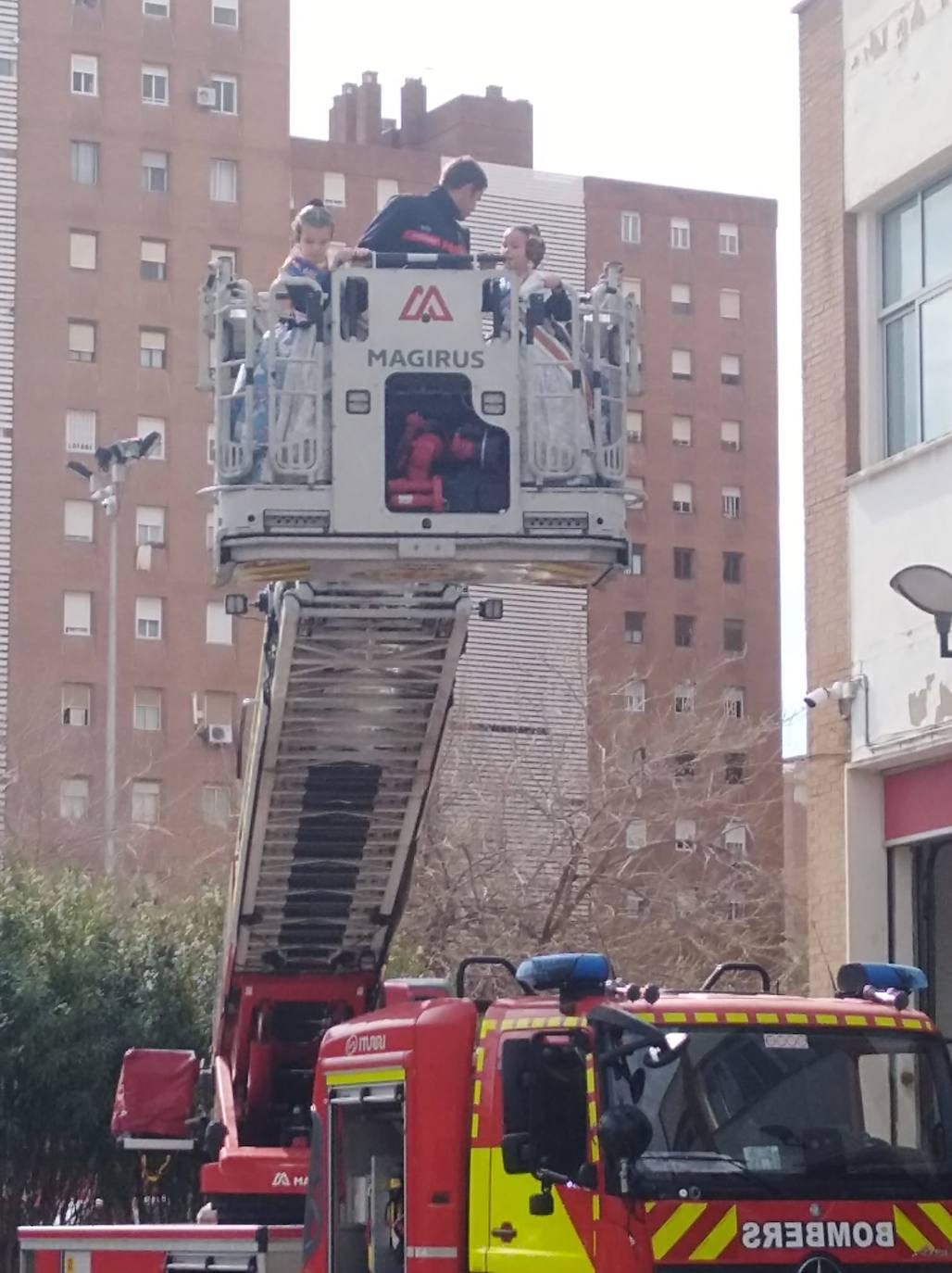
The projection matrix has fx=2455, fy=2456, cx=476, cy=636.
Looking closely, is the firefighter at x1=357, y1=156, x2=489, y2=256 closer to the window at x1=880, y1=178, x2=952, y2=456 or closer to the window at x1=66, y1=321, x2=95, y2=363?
the window at x1=880, y1=178, x2=952, y2=456

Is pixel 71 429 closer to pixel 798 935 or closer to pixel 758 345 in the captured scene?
pixel 758 345

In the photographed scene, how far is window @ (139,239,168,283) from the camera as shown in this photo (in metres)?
62.9

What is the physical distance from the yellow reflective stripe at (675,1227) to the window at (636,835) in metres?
22.6

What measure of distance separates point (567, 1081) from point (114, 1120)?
20.2ft

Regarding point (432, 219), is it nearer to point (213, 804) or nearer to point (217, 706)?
point (213, 804)

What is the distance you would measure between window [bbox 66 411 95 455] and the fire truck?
48.0 metres

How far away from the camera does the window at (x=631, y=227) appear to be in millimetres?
73875

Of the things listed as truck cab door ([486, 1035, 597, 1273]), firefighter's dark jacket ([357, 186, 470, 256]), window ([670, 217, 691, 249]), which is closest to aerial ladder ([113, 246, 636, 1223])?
firefighter's dark jacket ([357, 186, 470, 256])

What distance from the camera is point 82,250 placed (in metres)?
62.3

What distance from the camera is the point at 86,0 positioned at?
2484 inches

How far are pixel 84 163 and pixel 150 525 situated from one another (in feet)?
30.9

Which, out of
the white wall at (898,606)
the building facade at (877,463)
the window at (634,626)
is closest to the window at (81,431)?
the window at (634,626)

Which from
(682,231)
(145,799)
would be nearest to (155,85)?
(145,799)

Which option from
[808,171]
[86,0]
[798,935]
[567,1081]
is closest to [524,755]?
[798,935]
